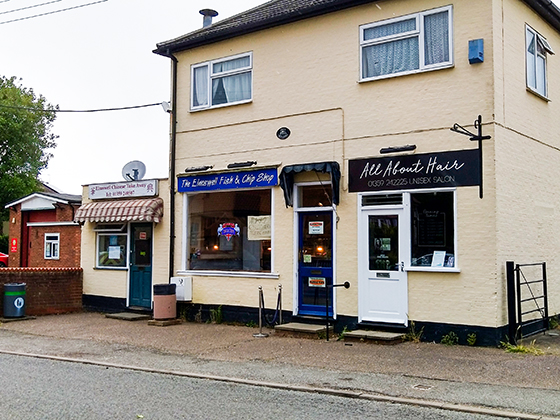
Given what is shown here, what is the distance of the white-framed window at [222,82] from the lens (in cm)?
1457

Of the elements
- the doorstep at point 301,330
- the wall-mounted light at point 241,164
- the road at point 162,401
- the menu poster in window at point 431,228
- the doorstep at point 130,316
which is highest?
the wall-mounted light at point 241,164

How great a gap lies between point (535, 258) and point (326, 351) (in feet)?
15.2

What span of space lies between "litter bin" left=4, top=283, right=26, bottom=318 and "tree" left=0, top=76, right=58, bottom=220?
25.0m

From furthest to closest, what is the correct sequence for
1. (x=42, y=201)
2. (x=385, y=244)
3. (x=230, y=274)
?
(x=42, y=201) → (x=230, y=274) → (x=385, y=244)

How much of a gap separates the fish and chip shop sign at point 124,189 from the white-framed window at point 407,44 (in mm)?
6264

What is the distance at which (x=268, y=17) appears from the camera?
13.9 metres

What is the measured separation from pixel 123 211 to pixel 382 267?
7110 millimetres

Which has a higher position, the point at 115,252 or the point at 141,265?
the point at 115,252

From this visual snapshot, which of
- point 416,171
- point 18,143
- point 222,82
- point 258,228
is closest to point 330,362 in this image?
point 416,171

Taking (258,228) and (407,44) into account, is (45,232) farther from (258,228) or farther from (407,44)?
(407,44)

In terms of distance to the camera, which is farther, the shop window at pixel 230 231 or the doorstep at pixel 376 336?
the shop window at pixel 230 231

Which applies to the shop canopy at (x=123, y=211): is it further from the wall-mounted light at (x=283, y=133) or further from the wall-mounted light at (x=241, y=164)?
the wall-mounted light at (x=283, y=133)

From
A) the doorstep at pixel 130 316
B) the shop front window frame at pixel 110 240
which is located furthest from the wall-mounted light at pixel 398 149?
the shop front window frame at pixel 110 240

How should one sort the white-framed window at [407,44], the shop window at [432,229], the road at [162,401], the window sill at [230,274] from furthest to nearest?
the window sill at [230,274]
the white-framed window at [407,44]
the shop window at [432,229]
the road at [162,401]
